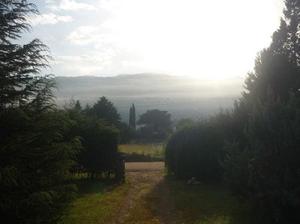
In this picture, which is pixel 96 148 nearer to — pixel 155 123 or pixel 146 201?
pixel 146 201

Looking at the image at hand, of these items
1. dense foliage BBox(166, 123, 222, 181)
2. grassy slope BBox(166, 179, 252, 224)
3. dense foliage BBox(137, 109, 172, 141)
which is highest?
dense foliage BBox(137, 109, 172, 141)

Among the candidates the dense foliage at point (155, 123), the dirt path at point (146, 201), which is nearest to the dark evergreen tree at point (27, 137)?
the dirt path at point (146, 201)

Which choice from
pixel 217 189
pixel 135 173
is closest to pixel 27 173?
pixel 217 189

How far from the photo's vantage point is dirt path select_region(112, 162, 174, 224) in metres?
17.7

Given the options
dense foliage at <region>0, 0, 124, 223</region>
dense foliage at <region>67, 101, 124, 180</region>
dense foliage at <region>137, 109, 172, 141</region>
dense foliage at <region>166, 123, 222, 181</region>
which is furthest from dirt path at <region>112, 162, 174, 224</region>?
dense foliage at <region>137, 109, 172, 141</region>

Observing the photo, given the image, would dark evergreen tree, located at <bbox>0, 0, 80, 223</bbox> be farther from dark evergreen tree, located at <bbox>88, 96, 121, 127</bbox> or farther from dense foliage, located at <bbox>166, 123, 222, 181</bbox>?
dark evergreen tree, located at <bbox>88, 96, 121, 127</bbox>

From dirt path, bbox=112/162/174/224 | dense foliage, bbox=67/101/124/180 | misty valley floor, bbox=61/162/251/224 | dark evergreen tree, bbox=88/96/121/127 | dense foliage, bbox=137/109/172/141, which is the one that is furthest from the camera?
dense foliage, bbox=137/109/172/141

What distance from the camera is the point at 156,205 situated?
67.1ft

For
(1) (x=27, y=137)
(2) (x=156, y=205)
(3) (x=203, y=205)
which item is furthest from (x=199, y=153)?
(1) (x=27, y=137)

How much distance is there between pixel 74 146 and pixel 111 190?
30.9 ft

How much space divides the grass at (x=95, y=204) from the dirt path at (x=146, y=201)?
1.18 feet

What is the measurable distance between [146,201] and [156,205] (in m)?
0.98

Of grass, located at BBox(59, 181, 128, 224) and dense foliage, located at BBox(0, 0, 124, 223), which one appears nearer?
dense foliage, located at BBox(0, 0, 124, 223)

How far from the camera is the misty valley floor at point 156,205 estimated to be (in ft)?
57.1
